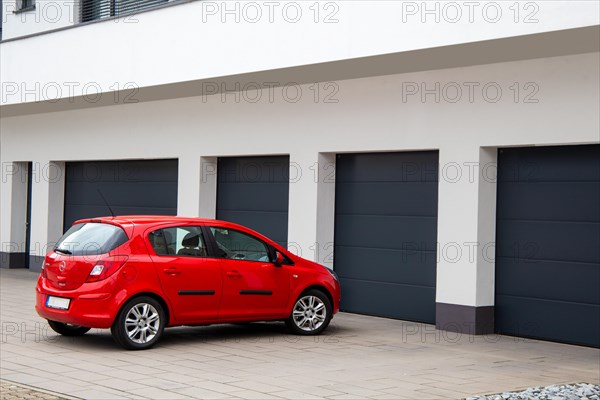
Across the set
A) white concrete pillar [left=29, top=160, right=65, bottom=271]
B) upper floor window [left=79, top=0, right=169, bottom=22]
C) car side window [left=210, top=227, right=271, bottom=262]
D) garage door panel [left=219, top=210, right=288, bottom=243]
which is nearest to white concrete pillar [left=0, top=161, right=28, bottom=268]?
white concrete pillar [left=29, top=160, right=65, bottom=271]

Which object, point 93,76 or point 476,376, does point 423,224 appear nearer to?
point 476,376

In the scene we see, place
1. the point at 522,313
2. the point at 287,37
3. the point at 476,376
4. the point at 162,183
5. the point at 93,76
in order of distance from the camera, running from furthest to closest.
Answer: the point at 162,183
the point at 93,76
the point at 287,37
the point at 522,313
the point at 476,376

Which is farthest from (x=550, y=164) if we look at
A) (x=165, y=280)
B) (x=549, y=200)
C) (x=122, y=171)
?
(x=122, y=171)

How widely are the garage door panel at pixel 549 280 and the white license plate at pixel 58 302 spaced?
6.03 meters

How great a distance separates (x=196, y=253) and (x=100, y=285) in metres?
1.37

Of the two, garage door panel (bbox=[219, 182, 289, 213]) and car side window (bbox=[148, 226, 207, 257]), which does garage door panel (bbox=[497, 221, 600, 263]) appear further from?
garage door panel (bbox=[219, 182, 289, 213])

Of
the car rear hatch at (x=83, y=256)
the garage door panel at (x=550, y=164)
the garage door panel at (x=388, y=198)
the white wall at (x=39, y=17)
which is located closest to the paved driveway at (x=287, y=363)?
the car rear hatch at (x=83, y=256)

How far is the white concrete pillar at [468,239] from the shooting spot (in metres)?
13.3

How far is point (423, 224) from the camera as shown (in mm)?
14406

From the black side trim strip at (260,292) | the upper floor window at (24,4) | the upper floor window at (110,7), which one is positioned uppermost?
the upper floor window at (24,4)

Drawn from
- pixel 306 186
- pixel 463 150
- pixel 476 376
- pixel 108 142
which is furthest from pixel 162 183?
pixel 476 376

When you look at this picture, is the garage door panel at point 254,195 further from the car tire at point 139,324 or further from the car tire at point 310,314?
the car tire at point 139,324

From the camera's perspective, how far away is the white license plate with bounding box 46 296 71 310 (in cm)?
1097

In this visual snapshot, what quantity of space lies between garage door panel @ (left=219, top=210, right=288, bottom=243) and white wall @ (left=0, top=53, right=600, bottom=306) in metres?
0.54
